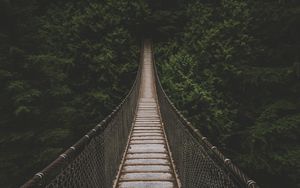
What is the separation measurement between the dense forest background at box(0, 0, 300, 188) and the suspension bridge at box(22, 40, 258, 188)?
3.62 m

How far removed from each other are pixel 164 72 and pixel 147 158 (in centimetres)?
1447

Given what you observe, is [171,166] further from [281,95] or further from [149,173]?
[281,95]

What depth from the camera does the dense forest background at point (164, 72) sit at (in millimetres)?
10797

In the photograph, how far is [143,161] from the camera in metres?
6.33

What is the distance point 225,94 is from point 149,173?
12.7 metres

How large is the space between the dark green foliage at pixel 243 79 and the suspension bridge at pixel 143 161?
3501 millimetres

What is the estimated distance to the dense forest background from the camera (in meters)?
10.8

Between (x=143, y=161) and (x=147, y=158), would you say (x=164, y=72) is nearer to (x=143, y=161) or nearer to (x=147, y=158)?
(x=147, y=158)

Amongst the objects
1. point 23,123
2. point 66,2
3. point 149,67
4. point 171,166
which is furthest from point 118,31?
point 171,166

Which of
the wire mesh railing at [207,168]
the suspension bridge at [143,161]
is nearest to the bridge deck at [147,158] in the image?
the suspension bridge at [143,161]

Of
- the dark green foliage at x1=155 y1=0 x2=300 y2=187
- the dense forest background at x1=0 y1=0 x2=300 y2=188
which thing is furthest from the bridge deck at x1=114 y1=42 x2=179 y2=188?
the dark green foliage at x1=155 y1=0 x2=300 y2=187

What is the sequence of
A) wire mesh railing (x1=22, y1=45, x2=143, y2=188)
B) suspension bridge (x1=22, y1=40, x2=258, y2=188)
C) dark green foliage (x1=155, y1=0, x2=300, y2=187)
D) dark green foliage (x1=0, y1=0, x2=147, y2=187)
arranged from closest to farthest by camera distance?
1. wire mesh railing (x1=22, y1=45, x2=143, y2=188)
2. suspension bridge (x1=22, y1=40, x2=258, y2=188)
3. dark green foliage (x1=155, y1=0, x2=300, y2=187)
4. dark green foliage (x1=0, y1=0, x2=147, y2=187)

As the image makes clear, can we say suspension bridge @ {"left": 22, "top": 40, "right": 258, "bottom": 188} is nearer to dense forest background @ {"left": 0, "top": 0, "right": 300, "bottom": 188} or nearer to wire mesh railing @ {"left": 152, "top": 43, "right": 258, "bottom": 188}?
wire mesh railing @ {"left": 152, "top": 43, "right": 258, "bottom": 188}

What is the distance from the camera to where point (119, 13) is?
2461cm
